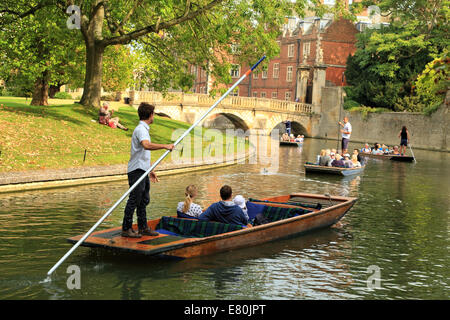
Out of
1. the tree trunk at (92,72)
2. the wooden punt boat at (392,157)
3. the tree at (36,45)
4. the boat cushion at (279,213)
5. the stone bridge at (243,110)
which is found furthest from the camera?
the stone bridge at (243,110)

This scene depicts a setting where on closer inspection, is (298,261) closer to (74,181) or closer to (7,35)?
(74,181)

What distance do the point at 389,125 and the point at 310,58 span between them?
20.4 m

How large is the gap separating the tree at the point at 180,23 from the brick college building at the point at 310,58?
35793 mm

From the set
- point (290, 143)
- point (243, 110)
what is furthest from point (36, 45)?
point (243, 110)

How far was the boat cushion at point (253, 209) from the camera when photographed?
38.4ft

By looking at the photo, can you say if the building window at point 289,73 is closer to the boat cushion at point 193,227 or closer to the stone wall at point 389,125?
the stone wall at point 389,125

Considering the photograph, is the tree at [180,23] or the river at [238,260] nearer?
the river at [238,260]

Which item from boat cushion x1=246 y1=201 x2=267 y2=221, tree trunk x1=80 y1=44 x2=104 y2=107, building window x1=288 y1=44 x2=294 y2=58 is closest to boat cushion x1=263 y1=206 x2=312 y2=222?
boat cushion x1=246 y1=201 x2=267 y2=221

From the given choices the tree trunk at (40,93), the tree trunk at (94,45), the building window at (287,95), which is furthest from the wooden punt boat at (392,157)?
the building window at (287,95)

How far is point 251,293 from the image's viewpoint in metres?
7.65

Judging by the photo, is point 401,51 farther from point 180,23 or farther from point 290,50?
point 180,23

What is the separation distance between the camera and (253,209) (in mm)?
11797

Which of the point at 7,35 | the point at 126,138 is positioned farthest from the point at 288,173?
the point at 7,35

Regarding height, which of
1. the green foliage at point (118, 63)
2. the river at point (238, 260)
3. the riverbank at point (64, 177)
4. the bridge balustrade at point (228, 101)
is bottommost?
the river at point (238, 260)
